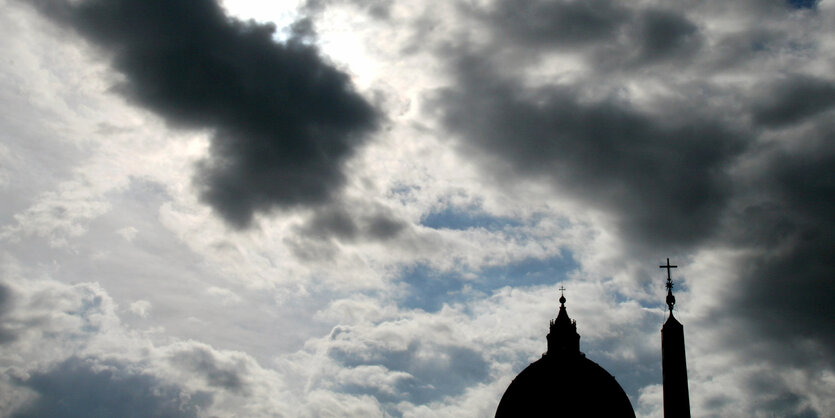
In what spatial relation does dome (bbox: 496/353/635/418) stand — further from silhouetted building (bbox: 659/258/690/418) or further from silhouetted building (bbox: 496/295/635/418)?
silhouetted building (bbox: 659/258/690/418)

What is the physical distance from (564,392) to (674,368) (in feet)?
A: 120

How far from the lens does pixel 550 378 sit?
285 feet

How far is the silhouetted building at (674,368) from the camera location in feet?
159

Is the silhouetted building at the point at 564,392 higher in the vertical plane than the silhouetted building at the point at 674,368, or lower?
higher

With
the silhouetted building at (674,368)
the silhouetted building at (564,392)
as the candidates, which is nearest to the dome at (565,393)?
the silhouetted building at (564,392)

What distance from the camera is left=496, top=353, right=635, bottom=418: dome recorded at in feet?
271

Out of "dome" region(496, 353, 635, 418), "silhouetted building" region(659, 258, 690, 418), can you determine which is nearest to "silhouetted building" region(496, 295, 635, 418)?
"dome" region(496, 353, 635, 418)

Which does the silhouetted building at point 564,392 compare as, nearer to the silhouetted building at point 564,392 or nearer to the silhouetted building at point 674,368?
the silhouetted building at point 564,392

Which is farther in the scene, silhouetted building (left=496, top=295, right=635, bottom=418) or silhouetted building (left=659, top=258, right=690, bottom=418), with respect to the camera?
silhouetted building (left=496, top=295, right=635, bottom=418)

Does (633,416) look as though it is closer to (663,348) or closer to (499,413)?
(499,413)

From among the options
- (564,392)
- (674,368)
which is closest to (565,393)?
(564,392)

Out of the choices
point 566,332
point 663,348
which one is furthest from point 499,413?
point 663,348

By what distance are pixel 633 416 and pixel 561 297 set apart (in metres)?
25.1

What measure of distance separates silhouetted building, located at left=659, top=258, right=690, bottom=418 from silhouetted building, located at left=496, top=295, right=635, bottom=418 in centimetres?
3432
